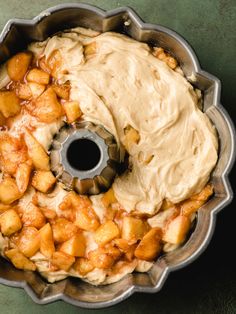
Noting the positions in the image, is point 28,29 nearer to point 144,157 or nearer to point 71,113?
point 71,113

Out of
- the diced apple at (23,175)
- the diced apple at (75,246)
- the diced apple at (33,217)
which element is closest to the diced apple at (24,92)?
the diced apple at (23,175)

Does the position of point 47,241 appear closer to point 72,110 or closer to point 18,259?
point 18,259

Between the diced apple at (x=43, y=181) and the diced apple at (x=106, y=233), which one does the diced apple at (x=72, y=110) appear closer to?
the diced apple at (x=43, y=181)

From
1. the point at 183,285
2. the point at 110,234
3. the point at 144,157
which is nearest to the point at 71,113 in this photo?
the point at 144,157

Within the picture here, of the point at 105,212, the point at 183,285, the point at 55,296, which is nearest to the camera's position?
the point at 55,296

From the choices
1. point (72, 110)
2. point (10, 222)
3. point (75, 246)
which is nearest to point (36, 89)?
point (72, 110)

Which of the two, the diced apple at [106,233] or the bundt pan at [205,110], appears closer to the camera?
the bundt pan at [205,110]
